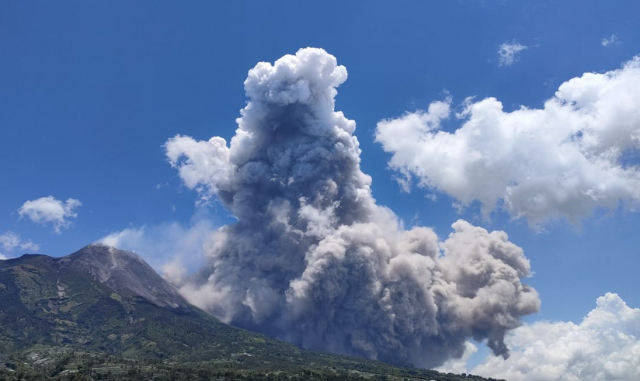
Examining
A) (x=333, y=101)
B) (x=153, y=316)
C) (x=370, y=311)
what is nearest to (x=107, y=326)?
(x=153, y=316)

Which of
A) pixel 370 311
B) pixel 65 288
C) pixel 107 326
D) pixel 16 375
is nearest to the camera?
pixel 16 375

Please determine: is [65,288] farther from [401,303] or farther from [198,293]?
[401,303]

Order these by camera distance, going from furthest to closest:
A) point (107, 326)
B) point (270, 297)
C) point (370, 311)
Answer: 1. point (107, 326)
2. point (270, 297)
3. point (370, 311)

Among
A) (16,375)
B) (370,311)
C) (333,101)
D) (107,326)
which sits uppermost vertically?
(333,101)

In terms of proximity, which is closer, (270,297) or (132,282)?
(270,297)

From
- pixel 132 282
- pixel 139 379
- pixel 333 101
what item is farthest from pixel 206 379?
pixel 132 282

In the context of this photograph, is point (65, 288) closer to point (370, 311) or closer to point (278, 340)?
point (278, 340)

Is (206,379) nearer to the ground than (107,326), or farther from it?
nearer to the ground
